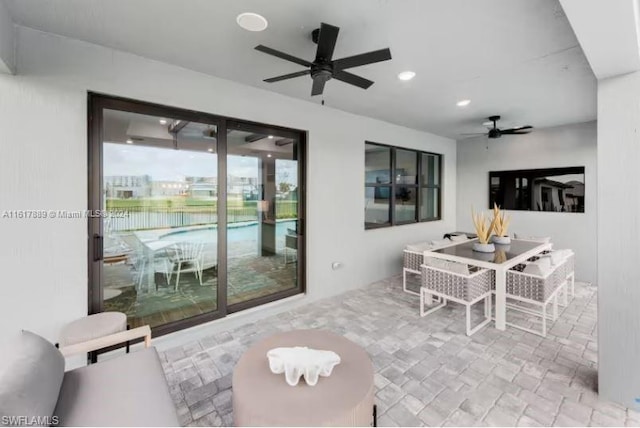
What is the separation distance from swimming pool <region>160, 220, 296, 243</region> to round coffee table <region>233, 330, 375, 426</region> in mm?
1640

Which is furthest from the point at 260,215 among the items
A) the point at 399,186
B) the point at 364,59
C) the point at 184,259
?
the point at 399,186

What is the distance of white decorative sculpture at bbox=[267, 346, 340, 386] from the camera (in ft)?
4.92

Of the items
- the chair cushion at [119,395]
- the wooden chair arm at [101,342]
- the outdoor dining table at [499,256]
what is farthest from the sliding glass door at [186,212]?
the outdoor dining table at [499,256]

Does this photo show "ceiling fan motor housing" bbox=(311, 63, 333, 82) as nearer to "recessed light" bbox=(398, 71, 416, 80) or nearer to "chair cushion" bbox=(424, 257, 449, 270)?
"recessed light" bbox=(398, 71, 416, 80)

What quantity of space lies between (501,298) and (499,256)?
0.54 metres

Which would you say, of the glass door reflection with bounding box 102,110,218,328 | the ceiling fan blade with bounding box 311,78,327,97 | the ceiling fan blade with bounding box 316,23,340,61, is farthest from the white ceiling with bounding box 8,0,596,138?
the glass door reflection with bounding box 102,110,218,328

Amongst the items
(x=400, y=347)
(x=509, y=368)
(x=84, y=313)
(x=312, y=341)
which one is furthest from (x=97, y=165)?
(x=509, y=368)

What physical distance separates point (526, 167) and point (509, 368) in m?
4.28

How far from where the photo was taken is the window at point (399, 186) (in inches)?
190

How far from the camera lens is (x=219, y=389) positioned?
2182 millimetres

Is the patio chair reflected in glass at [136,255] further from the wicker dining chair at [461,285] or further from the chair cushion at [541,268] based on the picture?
the chair cushion at [541,268]

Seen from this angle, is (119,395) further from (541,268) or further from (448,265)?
(541,268)

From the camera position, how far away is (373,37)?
222cm

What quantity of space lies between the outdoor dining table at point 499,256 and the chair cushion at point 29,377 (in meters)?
3.49
